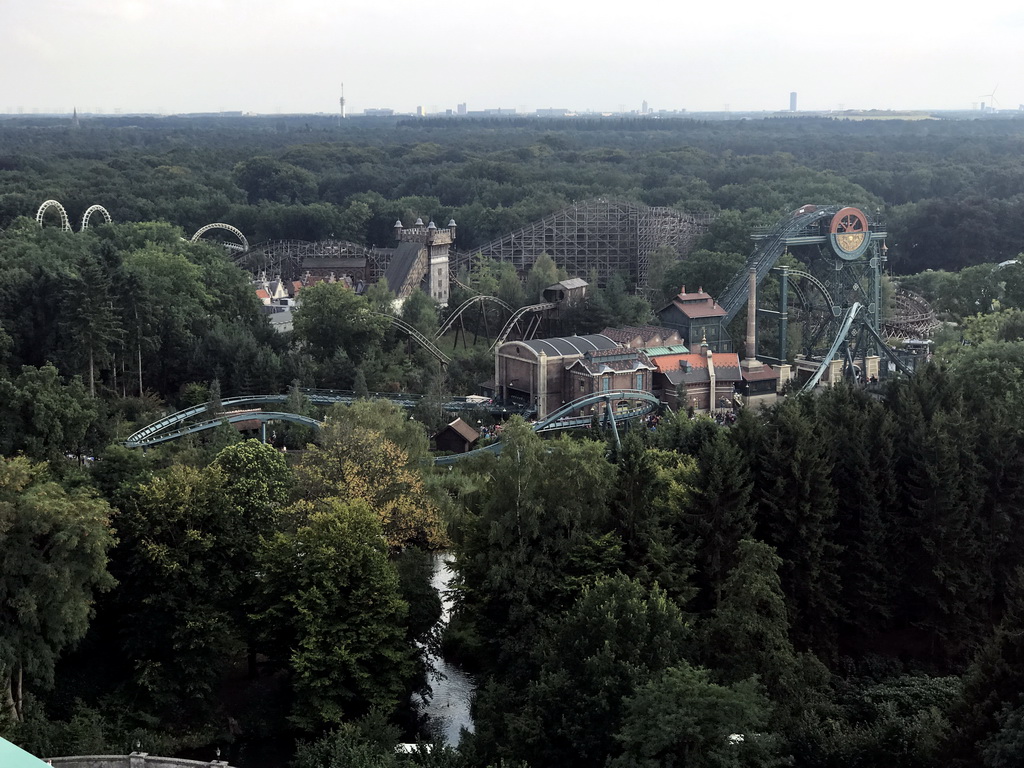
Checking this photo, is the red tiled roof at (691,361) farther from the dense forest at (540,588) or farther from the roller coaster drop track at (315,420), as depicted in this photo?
the dense forest at (540,588)

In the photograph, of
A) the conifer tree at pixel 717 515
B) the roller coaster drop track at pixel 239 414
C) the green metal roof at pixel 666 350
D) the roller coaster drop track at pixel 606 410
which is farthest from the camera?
the green metal roof at pixel 666 350

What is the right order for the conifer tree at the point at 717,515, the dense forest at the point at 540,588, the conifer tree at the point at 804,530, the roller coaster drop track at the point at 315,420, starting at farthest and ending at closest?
the roller coaster drop track at the point at 315,420, the conifer tree at the point at 804,530, the conifer tree at the point at 717,515, the dense forest at the point at 540,588

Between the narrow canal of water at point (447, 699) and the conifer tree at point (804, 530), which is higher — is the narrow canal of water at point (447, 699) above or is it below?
below

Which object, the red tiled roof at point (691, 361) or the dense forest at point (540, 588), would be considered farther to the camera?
the red tiled roof at point (691, 361)

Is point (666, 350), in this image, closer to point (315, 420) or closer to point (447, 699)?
point (315, 420)

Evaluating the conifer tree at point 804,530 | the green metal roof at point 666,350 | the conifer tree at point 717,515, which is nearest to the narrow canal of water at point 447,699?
the conifer tree at point 717,515

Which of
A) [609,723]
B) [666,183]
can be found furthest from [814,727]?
[666,183]

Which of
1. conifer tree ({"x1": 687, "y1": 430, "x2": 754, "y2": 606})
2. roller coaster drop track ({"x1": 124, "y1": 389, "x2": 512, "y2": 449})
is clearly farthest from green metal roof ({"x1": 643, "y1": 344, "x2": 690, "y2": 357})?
conifer tree ({"x1": 687, "y1": 430, "x2": 754, "y2": 606})

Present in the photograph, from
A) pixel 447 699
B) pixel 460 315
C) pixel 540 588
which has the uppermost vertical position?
pixel 460 315

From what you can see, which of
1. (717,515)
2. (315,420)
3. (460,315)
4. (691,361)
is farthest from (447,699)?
(460,315)
